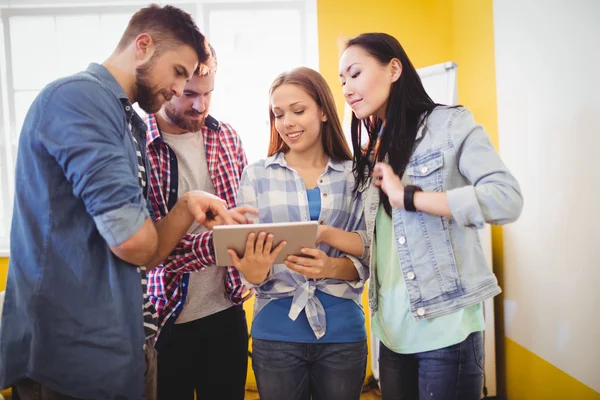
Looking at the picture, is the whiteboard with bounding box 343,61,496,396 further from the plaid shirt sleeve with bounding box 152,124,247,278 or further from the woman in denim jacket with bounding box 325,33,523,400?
the woman in denim jacket with bounding box 325,33,523,400

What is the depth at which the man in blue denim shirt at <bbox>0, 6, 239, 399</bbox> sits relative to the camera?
872 mm

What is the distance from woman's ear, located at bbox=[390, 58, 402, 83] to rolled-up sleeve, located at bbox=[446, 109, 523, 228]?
31 centimetres

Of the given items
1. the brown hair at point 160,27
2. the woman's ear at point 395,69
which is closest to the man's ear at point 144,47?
the brown hair at point 160,27

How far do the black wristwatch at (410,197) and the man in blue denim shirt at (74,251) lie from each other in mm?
627

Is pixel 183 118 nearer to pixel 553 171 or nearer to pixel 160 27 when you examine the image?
pixel 160 27

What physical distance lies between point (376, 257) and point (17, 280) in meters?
0.90

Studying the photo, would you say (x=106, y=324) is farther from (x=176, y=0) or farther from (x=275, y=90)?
(x=176, y=0)

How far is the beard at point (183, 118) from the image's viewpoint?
5.11 ft

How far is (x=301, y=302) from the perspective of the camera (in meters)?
1.25

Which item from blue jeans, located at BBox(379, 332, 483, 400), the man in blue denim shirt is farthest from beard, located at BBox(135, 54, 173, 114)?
blue jeans, located at BBox(379, 332, 483, 400)

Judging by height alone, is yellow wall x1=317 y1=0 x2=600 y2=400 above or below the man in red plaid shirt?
above

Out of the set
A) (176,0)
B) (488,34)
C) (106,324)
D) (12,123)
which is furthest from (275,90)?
(12,123)

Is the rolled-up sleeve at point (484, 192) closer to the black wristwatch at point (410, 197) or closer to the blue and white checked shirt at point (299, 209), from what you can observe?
the black wristwatch at point (410, 197)

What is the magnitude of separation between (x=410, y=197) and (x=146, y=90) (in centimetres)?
75
